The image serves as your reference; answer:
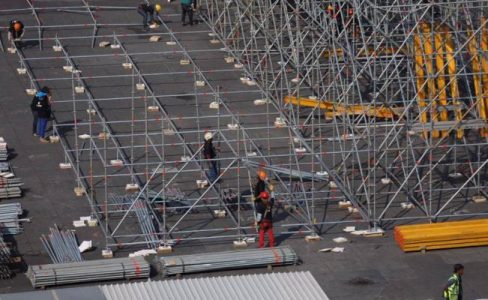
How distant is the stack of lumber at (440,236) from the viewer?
136 ft

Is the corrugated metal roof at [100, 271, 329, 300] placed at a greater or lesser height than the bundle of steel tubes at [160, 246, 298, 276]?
lesser

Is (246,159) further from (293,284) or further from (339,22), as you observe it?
(339,22)

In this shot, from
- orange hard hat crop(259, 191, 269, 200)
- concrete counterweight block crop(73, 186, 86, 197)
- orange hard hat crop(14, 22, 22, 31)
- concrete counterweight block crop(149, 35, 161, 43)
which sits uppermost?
orange hard hat crop(14, 22, 22, 31)

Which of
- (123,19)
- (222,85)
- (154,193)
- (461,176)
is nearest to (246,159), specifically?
(154,193)

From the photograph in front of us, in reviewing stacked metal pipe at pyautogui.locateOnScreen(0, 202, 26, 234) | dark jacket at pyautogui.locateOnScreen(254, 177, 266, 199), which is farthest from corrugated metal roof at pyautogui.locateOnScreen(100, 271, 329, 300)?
stacked metal pipe at pyautogui.locateOnScreen(0, 202, 26, 234)

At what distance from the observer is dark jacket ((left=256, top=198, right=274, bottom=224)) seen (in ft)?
135

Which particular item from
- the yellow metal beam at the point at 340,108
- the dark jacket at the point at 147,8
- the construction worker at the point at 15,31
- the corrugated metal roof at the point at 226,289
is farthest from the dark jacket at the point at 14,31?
the corrugated metal roof at the point at 226,289

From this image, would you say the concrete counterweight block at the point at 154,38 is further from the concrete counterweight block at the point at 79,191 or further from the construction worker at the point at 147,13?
the concrete counterweight block at the point at 79,191

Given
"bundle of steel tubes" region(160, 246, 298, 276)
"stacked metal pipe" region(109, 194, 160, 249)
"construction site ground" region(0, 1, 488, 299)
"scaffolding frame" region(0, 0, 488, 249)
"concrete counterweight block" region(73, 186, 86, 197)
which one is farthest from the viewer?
"concrete counterweight block" region(73, 186, 86, 197)

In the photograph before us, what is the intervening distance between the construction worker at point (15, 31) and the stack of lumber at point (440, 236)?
20.0m

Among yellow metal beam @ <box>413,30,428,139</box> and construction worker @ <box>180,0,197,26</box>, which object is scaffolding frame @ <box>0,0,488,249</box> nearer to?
yellow metal beam @ <box>413,30,428,139</box>

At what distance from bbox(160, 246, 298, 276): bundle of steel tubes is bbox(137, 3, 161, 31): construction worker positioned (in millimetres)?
20859

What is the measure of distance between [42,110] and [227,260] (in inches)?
424

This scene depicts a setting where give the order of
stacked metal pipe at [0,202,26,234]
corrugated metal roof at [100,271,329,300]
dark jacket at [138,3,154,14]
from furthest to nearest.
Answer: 1. dark jacket at [138,3,154,14]
2. stacked metal pipe at [0,202,26,234]
3. corrugated metal roof at [100,271,329,300]
